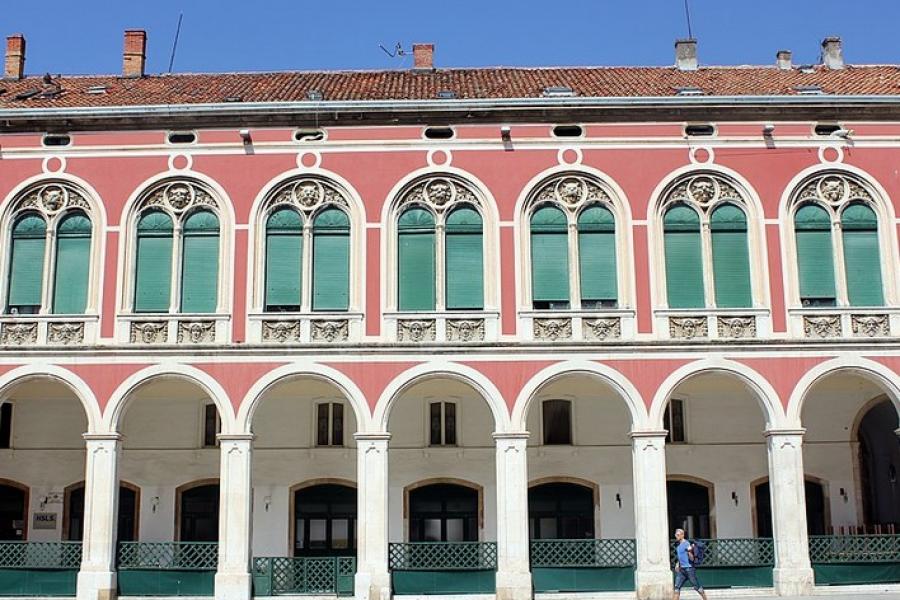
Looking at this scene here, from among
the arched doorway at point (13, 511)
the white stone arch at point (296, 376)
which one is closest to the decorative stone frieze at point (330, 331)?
the white stone arch at point (296, 376)

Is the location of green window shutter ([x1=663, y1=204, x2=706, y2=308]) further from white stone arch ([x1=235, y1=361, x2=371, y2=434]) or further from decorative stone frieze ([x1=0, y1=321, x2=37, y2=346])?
decorative stone frieze ([x1=0, y1=321, x2=37, y2=346])

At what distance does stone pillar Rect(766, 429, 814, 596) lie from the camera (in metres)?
23.0

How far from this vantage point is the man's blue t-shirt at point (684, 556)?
21.4 meters

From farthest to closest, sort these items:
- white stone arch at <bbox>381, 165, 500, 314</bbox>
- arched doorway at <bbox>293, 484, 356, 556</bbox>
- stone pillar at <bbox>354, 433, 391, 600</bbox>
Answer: arched doorway at <bbox>293, 484, 356, 556</bbox> → white stone arch at <bbox>381, 165, 500, 314</bbox> → stone pillar at <bbox>354, 433, 391, 600</bbox>

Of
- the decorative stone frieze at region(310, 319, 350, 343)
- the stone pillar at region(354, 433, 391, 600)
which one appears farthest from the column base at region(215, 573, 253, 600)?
the decorative stone frieze at region(310, 319, 350, 343)

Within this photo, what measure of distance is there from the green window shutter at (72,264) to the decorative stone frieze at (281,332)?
4186mm

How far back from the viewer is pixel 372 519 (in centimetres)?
2322

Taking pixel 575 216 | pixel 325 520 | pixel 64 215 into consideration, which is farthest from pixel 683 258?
pixel 64 215

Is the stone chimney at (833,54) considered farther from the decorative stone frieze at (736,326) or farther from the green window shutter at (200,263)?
the green window shutter at (200,263)

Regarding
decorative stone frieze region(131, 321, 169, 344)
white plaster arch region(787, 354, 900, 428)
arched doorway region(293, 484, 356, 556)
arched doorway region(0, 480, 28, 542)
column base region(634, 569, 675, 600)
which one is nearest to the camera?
column base region(634, 569, 675, 600)

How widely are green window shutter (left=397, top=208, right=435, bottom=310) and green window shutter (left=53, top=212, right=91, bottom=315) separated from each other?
280 inches

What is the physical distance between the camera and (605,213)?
24703 mm

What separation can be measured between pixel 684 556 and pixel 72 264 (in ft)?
48.7

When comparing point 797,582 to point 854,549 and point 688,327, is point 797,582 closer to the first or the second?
point 854,549
